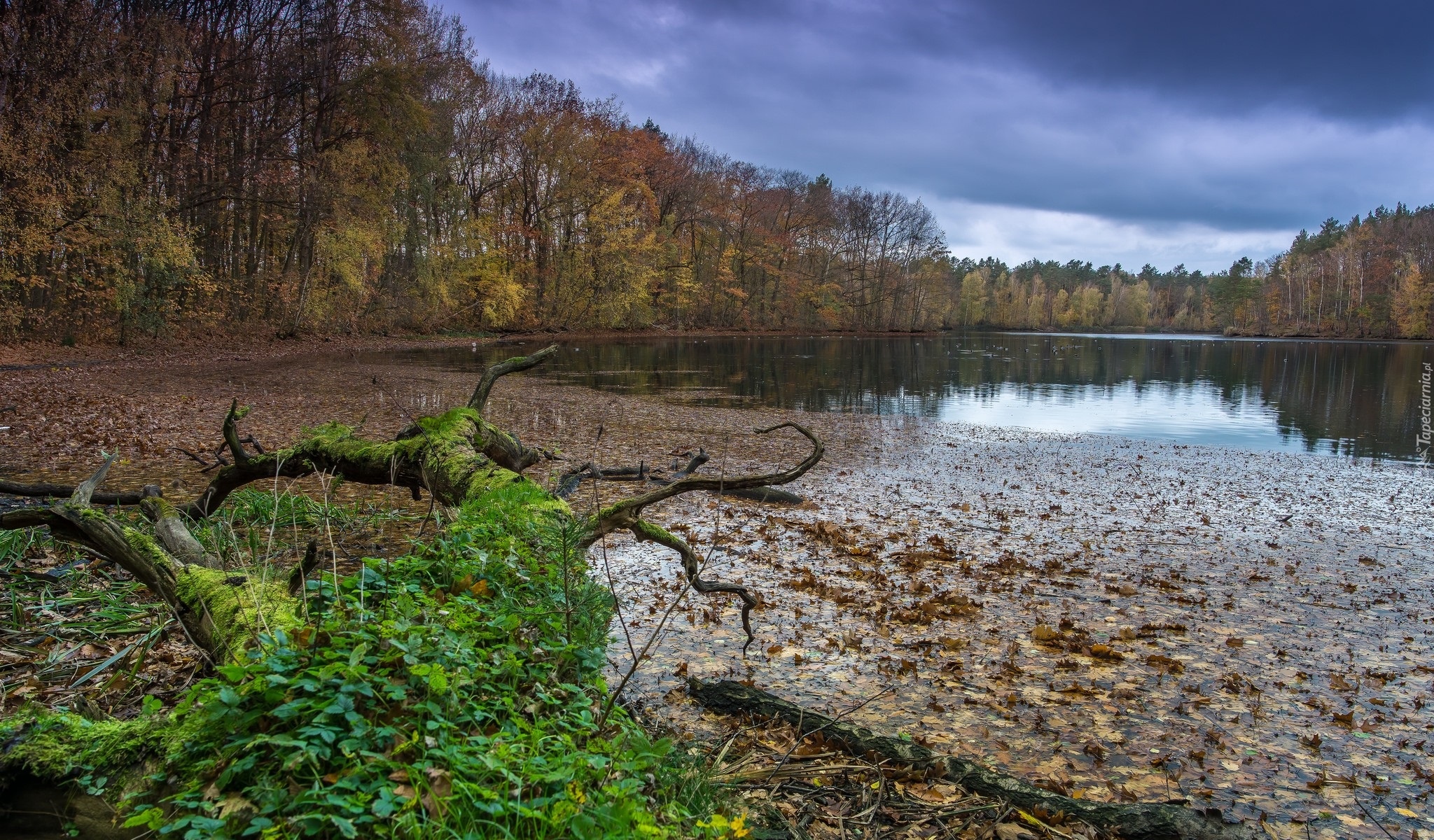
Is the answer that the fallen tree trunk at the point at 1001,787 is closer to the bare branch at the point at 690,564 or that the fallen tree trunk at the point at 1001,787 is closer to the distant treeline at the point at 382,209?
the bare branch at the point at 690,564

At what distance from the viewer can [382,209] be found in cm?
3809

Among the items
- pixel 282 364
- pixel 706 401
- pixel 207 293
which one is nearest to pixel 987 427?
pixel 706 401

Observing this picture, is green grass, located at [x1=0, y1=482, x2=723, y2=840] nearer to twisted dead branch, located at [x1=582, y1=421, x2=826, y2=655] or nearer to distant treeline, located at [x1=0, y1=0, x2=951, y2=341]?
twisted dead branch, located at [x1=582, y1=421, x2=826, y2=655]

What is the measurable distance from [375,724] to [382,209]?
134 feet

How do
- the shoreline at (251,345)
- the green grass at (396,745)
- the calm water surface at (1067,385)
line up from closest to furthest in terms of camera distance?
1. the green grass at (396,745)
2. the calm water surface at (1067,385)
3. the shoreline at (251,345)


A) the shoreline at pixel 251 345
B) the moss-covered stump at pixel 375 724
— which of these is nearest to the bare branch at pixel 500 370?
the moss-covered stump at pixel 375 724

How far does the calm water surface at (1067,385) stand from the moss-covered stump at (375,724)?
19432mm

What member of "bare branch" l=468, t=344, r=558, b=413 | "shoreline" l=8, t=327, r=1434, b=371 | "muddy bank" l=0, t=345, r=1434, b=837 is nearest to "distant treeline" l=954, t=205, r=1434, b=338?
"shoreline" l=8, t=327, r=1434, b=371

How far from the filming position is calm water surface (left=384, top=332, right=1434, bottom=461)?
2166 centimetres

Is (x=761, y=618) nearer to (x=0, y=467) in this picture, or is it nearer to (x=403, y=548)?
(x=403, y=548)

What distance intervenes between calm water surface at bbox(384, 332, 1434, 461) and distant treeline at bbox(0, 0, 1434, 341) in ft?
26.5

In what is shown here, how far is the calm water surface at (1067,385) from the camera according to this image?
71.1 feet

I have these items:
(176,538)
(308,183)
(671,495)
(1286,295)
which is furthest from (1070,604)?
(1286,295)

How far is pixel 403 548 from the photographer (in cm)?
706
